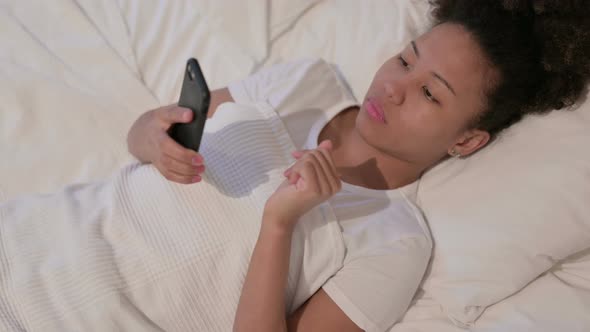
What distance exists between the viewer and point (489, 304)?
110cm

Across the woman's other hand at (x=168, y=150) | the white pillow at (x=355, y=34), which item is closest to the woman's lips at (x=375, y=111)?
the white pillow at (x=355, y=34)

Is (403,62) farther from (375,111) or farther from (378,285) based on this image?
(378,285)

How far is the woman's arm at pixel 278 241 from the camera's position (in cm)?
96

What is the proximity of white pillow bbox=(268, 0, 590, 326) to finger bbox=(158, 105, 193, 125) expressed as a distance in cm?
58

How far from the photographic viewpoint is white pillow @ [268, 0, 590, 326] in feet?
3.50

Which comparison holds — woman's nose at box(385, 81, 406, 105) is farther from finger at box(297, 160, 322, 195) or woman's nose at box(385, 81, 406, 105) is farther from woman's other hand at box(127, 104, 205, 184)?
woman's other hand at box(127, 104, 205, 184)

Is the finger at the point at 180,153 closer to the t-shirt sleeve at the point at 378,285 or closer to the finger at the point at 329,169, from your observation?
the finger at the point at 329,169

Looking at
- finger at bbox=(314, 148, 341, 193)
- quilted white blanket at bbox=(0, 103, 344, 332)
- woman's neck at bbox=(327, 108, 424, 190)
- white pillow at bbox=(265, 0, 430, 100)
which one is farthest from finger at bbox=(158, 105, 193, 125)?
white pillow at bbox=(265, 0, 430, 100)

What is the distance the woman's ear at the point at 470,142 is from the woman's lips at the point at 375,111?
0.18 metres

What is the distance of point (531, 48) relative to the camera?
1067 millimetres

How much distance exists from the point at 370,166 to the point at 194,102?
46 cm

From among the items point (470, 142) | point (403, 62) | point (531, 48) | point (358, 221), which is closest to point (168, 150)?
point (358, 221)

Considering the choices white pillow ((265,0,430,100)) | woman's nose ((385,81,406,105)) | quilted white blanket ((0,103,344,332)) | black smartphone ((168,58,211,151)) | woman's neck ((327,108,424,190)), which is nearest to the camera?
black smartphone ((168,58,211,151))

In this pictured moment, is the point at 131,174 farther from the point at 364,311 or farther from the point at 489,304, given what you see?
the point at 489,304
